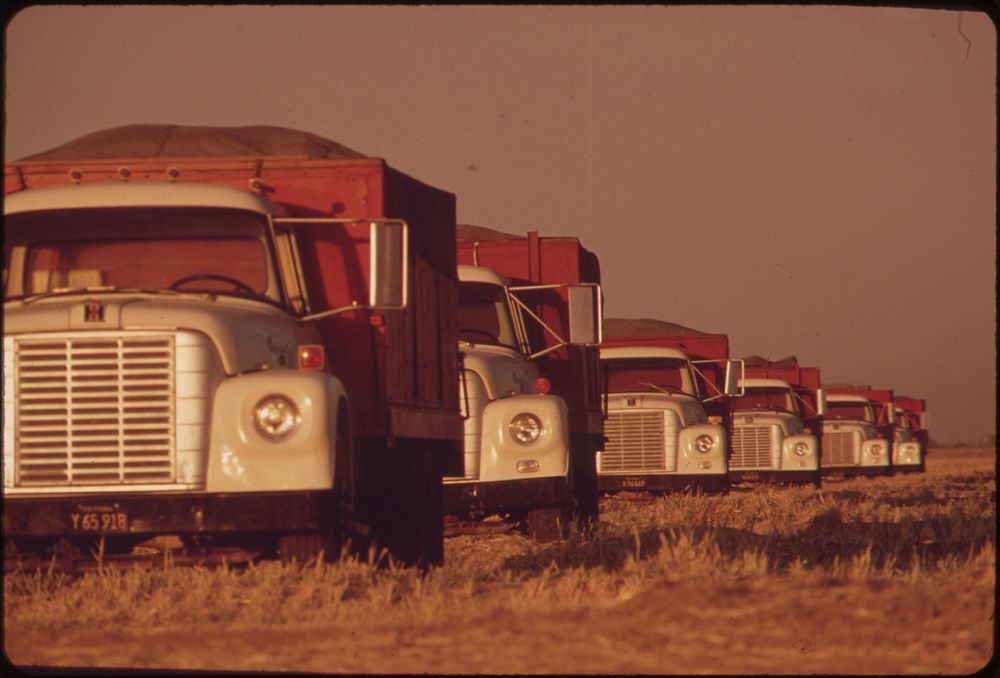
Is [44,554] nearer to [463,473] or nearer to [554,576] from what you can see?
[554,576]

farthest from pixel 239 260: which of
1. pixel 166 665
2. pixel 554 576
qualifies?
pixel 166 665

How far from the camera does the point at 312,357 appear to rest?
1028cm

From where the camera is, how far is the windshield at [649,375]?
24.2 meters

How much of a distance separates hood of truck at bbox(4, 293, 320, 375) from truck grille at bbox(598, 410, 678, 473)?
1340cm

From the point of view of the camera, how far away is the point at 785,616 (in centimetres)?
804

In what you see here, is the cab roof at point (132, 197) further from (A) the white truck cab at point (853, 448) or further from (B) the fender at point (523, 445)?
(A) the white truck cab at point (853, 448)

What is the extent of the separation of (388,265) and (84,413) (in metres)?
1.80

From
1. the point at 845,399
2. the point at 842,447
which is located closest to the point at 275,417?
the point at 842,447

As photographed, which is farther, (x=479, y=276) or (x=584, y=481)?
(x=584, y=481)

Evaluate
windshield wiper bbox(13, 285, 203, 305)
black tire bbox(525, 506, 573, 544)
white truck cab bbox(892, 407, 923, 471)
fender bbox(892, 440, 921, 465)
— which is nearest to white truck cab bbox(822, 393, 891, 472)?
white truck cab bbox(892, 407, 923, 471)

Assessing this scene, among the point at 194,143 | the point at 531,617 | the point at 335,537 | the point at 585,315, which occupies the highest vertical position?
the point at 194,143

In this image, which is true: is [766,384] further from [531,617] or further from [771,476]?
[531,617]

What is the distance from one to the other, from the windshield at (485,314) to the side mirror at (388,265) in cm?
574

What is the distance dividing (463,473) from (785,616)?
6.05 meters
